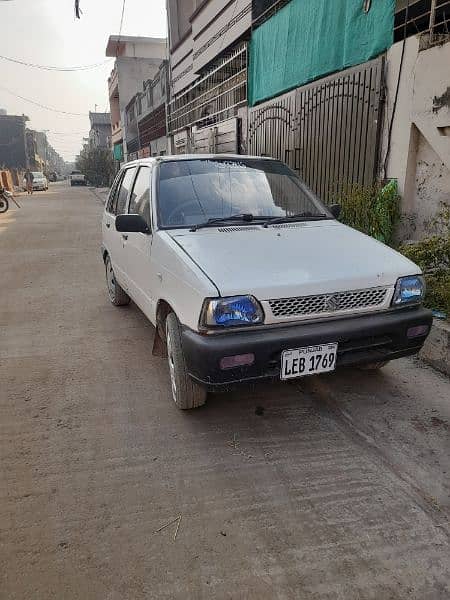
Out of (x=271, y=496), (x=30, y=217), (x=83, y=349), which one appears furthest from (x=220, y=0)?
(x=271, y=496)

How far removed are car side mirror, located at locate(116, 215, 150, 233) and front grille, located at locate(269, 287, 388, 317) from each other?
4.51 feet

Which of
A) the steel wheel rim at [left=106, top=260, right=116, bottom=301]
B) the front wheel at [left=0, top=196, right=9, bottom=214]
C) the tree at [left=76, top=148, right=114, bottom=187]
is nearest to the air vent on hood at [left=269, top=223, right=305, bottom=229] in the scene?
the steel wheel rim at [left=106, top=260, right=116, bottom=301]

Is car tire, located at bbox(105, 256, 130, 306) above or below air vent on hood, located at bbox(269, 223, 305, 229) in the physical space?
below

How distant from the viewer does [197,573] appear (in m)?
1.89

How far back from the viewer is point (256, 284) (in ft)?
8.39

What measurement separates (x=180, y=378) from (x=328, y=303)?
3.52 feet

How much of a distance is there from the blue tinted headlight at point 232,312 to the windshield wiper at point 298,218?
106cm

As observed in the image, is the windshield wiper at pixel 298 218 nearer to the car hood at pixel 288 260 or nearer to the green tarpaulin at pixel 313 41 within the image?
the car hood at pixel 288 260

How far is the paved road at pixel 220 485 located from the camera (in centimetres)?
187

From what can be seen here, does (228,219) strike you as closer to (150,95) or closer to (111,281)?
(111,281)

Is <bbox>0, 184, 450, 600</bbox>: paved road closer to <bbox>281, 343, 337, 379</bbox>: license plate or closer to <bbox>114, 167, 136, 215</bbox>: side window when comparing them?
<bbox>281, 343, 337, 379</bbox>: license plate

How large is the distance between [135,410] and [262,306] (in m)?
1.29

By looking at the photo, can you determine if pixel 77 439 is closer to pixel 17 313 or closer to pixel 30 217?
pixel 17 313

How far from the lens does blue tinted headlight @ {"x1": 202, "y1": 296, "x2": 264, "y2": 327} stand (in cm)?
252
